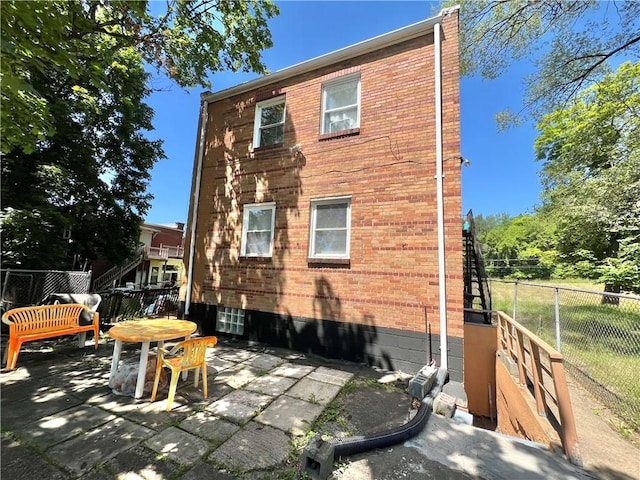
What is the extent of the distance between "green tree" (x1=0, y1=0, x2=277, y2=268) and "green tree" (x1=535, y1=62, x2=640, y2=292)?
11.1 m

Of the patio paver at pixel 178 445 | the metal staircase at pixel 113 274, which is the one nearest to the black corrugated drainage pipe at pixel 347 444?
the patio paver at pixel 178 445

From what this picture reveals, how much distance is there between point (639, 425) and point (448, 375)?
2238 mm

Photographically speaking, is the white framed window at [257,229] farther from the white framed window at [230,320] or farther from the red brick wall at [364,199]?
the white framed window at [230,320]

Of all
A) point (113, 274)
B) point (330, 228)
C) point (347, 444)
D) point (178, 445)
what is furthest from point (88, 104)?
point (113, 274)

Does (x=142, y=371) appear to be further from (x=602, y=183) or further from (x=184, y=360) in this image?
(x=602, y=183)

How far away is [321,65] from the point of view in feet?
20.9

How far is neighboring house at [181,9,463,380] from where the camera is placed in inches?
192

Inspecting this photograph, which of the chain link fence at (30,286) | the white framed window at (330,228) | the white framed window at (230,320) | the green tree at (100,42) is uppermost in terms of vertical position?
the green tree at (100,42)

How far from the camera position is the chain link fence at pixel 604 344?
11.8 feet

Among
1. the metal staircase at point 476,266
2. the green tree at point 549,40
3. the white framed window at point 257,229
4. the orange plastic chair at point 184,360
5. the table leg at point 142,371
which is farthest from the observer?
the metal staircase at point 476,266

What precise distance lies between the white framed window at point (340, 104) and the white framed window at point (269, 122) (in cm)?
126

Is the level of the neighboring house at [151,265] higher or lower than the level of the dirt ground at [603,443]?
higher

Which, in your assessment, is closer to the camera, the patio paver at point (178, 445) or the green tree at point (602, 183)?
the patio paver at point (178, 445)

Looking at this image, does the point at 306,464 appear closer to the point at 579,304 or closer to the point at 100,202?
the point at 579,304
